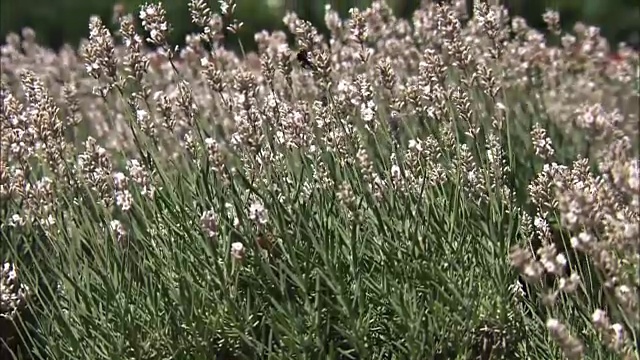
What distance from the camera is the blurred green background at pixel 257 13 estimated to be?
21.9 feet

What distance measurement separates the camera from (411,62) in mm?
4383

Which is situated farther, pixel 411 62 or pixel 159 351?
pixel 411 62

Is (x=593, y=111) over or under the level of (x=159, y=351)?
over

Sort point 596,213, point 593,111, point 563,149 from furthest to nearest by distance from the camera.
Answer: point 563,149
point 593,111
point 596,213

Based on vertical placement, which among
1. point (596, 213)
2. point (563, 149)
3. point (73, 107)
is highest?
point (73, 107)

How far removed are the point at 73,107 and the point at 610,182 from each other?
2038 mm

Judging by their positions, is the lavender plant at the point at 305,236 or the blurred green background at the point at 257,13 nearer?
the lavender plant at the point at 305,236

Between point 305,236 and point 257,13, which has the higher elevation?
point 257,13

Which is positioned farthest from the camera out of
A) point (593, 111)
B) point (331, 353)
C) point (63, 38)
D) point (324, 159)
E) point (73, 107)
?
point (63, 38)

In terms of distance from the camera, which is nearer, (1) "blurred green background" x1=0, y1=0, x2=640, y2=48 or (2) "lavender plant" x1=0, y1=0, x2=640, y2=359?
(2) "lavender plant" x1=0, y1=0, x2=640, y2=359

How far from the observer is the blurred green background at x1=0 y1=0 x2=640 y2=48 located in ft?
21.9

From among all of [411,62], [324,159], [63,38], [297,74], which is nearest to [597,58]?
[411,62]

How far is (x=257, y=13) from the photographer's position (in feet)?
28.3

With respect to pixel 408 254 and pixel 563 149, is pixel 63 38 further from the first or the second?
pixel 408 254
